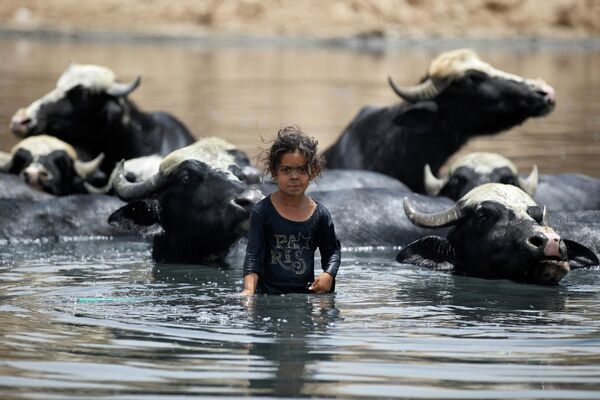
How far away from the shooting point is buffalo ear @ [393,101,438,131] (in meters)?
15.9

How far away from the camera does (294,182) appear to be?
31.0ft

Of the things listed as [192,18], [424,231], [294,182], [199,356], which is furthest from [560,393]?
[192,18]

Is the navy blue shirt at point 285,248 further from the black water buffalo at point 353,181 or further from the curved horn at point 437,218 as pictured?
the black water buffalo at point 353,181

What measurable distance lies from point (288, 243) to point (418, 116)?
6428mm

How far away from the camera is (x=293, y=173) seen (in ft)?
30.8

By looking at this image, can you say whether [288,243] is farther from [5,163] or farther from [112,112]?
[112,112]

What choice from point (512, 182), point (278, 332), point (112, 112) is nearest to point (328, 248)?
point (278, 332)

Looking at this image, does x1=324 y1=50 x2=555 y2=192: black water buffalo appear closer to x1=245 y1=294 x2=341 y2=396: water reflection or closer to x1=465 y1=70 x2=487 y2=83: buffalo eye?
x1=465 y1=70 x2=487 y2=83: buffalo eye

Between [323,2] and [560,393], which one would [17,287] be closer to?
[560,393]

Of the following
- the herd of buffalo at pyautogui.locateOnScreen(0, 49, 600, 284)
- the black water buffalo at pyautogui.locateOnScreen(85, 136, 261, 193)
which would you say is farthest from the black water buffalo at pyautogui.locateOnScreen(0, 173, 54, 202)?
the black water buffalo at pyautogui.locateOnScreen(85, 136, 261, 193)

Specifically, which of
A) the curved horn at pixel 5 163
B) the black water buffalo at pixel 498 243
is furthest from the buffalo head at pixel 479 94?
the black water buffalo at pixel 498 243

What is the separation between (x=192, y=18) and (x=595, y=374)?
54834mm

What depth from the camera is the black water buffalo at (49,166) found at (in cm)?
1483

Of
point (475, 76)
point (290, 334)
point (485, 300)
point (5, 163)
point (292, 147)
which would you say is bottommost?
point (290, 334)
